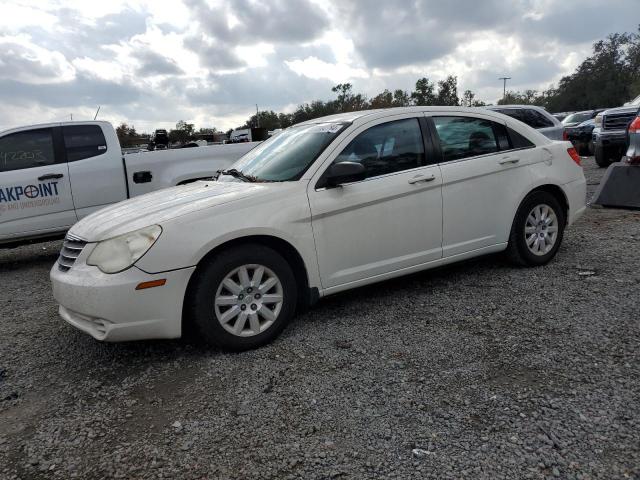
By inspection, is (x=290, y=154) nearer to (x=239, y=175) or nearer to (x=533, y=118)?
(x=239, y=175)

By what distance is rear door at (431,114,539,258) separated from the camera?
4523 millimetres

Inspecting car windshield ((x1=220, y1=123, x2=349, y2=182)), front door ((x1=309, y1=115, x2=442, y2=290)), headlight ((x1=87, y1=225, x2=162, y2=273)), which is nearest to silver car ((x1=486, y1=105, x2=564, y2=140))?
front door ((x1=309, y1=115, x2=442, y2=290))

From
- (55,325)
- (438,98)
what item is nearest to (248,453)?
(55,325)

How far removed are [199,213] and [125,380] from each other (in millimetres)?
1193

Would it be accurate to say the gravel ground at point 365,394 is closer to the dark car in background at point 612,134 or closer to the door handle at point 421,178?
the door handle at point 421,178

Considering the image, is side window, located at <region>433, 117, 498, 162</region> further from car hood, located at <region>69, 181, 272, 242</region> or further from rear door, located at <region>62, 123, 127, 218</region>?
rear door, located at <region>62, 123, 127, 218</region>

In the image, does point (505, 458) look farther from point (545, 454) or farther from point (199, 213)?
point (199, 213)

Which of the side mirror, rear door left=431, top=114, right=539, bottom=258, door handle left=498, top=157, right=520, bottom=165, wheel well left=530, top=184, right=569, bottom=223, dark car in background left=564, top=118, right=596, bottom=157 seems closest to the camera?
the side mirror

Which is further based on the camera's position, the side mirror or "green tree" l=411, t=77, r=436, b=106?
"green tree" l=411, t=77, r=436, b=106

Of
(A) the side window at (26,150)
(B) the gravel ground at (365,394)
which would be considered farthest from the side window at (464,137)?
(A) the side window at (26,150)

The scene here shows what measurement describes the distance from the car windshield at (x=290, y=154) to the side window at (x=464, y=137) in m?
0.93

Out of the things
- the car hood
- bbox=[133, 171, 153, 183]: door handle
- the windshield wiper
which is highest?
bbox=[133, 171, 153, 183]: door handle

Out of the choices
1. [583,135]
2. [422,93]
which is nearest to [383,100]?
[422,93]

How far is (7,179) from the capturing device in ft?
21.9
